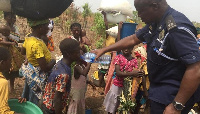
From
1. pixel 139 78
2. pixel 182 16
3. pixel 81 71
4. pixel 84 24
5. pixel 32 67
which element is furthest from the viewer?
pixel 84 24

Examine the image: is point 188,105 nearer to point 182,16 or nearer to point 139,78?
point 182,16

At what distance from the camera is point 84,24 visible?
11.0 m

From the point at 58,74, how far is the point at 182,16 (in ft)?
4.39

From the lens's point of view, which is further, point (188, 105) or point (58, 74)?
point (58, 74)

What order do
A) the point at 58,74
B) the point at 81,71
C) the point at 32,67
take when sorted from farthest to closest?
the point at 32,67
the point at 81,71
the point at 58,74

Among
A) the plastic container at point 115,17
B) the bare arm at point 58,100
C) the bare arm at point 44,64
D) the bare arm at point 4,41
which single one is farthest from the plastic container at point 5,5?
the plastic container at point 115,17

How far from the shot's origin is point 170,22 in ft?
4.83

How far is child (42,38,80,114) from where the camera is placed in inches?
85.9

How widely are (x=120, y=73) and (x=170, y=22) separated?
1.66 m

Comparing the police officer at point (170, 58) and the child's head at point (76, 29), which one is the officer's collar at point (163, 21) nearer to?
the police officer at point (170, 58)

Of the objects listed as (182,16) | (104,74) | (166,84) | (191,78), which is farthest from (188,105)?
(104,74)

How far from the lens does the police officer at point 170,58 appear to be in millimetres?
1392

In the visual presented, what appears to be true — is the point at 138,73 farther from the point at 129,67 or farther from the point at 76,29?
the point at 76,29

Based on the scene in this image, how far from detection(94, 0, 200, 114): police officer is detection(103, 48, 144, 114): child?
1.28 meters
